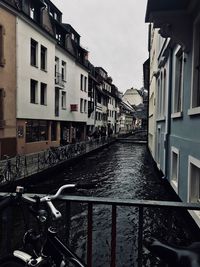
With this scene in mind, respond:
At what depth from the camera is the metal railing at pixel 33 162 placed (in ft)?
39.9

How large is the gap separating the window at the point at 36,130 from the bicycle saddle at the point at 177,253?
64.2 ft

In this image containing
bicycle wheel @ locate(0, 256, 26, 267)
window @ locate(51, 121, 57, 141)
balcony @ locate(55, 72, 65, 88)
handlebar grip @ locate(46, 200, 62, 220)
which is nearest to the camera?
handlebar grip @ locate(46, 200, 62, 220)


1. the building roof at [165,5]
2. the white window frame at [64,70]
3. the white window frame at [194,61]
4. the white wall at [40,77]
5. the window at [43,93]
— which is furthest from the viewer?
the white window frame at [64,70]

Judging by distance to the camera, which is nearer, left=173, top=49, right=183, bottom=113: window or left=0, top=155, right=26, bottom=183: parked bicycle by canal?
left=173, top=49, right=183, bottom=113: window

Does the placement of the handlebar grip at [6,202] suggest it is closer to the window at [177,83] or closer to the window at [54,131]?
the window at [177,83]

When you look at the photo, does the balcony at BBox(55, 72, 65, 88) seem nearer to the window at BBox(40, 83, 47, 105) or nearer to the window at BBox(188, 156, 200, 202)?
the window at BBox(40, 83, 47, 105)

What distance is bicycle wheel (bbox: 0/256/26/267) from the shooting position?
2328mm

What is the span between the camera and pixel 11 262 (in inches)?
93.4

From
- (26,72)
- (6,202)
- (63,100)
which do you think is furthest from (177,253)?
(63,100)

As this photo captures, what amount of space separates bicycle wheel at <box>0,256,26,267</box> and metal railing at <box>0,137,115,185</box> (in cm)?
927

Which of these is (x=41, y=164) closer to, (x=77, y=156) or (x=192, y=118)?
(x=77, y=156)

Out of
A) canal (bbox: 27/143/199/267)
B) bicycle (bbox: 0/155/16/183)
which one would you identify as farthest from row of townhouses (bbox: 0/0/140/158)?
bicycle (bbox: 0/155/16/183)

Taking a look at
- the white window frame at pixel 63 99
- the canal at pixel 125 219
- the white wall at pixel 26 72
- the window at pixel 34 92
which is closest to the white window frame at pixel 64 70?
the white window frame at pixel 63 99

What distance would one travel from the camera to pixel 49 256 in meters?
2.25
